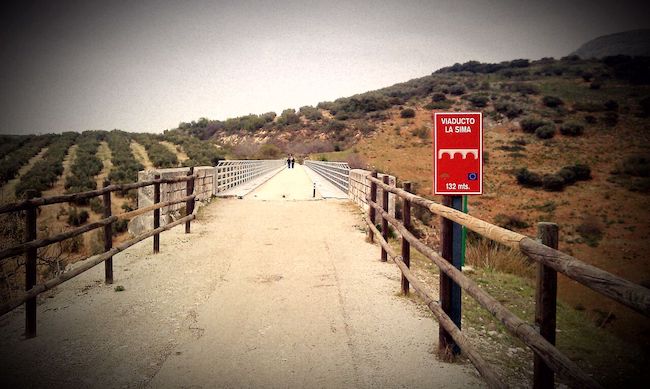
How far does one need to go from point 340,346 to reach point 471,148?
2442mm

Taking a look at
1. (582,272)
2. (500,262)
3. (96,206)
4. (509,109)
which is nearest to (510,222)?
(500,262)

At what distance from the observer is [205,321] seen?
4.16 metres

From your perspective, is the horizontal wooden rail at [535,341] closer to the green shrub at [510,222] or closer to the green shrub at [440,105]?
the green shrub at [510,222]

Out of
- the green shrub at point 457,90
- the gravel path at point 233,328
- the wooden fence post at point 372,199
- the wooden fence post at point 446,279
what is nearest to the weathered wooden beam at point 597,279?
the wooden fence post at point 446,279

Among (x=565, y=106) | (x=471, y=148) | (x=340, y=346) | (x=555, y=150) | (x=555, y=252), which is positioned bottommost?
(x=340, y=346)

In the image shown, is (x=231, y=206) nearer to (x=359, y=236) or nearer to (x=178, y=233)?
(x=178, y=233)

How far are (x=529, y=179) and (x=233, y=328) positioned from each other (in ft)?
89.1

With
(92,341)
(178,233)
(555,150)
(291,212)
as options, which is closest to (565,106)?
(555,150)

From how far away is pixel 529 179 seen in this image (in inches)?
1025

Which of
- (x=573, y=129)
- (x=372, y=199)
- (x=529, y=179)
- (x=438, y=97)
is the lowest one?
(x=372, y=199)

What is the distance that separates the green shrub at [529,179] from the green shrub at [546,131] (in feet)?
57.2

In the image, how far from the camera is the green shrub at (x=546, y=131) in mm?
40531

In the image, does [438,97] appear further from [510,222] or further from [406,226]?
[406,226]

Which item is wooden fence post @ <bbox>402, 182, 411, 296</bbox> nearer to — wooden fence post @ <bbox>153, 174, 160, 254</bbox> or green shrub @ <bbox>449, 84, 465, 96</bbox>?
wooden fence post @ <bbox>153, 174, 160, 254</bbox>
